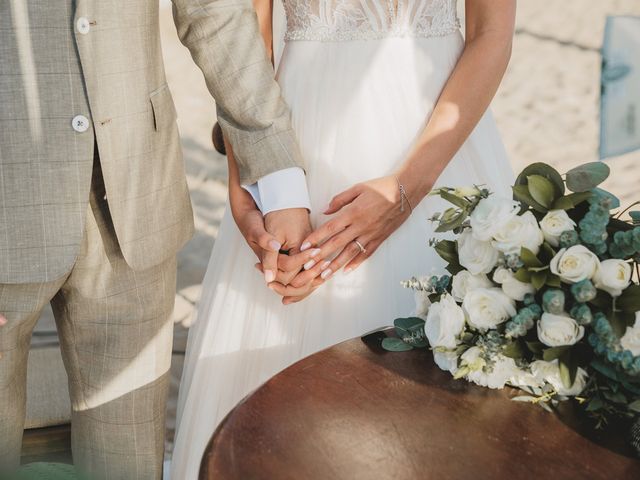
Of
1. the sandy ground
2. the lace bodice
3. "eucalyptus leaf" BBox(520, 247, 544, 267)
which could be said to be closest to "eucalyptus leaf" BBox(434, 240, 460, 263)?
"eucalyptus leaf" BBox(520, 247, 544, 267)

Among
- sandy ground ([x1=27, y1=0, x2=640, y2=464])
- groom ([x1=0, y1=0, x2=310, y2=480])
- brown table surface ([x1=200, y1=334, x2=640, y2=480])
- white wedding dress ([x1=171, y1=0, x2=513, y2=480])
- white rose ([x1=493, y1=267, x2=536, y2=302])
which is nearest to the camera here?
brown table surface ([x1=200, y1=334, x2=640, y2=480])

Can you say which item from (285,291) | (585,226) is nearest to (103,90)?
(285,291)

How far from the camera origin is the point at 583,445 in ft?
2.97

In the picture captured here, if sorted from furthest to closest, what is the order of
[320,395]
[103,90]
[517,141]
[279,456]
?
[517,141] < [103,90] < [320,395] < [279,456]

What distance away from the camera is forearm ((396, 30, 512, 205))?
4.60ft

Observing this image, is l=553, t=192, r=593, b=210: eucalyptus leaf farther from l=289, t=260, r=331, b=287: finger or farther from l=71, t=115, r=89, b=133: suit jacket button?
l=71, t=115, r=89, b=133: suit jacket button

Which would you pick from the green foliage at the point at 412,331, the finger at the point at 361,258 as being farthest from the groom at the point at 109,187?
the green foliage at the point at 412,331

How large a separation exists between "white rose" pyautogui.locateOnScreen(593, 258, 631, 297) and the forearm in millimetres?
512

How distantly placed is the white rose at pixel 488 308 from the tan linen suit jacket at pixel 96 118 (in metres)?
0.55

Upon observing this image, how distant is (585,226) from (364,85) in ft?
2.13

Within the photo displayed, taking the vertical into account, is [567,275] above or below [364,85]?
below

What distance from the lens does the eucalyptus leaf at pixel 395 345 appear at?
43.3 inches

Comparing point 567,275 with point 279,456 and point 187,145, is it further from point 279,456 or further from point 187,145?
point 187,145

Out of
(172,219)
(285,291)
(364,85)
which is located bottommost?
Answer: (285,291)
